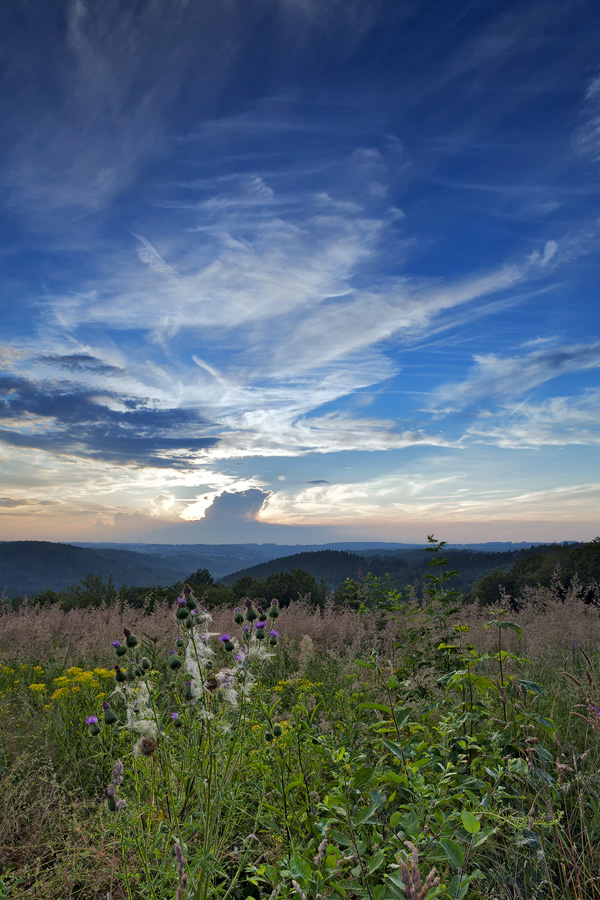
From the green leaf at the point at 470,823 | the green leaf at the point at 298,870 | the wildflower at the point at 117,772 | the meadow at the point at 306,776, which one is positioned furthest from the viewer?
the wildflower at the point at 117,772

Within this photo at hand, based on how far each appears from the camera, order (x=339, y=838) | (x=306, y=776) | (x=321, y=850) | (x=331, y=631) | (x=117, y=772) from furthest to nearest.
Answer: (x=331, y=631) < (x=306, y=776) < (x=117, y=772) < (x=339, y=838) < (x=321, y=850)

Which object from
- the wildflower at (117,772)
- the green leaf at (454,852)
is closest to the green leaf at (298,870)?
the green leaf at (454,852)

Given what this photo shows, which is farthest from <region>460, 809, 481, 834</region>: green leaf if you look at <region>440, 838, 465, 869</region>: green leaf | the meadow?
<region>440, 838, 465, 869</region>: green leaf

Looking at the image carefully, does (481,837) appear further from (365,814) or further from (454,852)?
(365,814)

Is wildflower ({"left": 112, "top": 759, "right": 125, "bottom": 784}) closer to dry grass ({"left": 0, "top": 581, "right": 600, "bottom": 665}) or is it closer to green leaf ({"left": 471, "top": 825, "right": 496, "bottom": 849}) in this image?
green leaf ({"left": 471, "top": 825, "right": 496, "bottom": 849})

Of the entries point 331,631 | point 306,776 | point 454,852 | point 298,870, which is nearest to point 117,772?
point 298,870

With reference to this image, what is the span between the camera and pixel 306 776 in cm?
279

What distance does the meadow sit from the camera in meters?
1.83

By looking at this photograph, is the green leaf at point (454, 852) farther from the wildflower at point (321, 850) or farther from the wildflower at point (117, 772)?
the wildflower at point (117, 772)

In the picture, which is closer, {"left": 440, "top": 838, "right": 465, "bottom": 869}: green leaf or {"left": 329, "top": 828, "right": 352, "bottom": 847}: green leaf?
{"left": 440, "top": 838, "right": 465, "bottom": 869}: green leaf

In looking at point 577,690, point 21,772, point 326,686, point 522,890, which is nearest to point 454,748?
point 522,890

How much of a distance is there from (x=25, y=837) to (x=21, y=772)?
759 mm

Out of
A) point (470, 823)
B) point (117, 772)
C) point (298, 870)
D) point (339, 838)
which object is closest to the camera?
point (470, 823)

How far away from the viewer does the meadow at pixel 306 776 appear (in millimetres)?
1828
